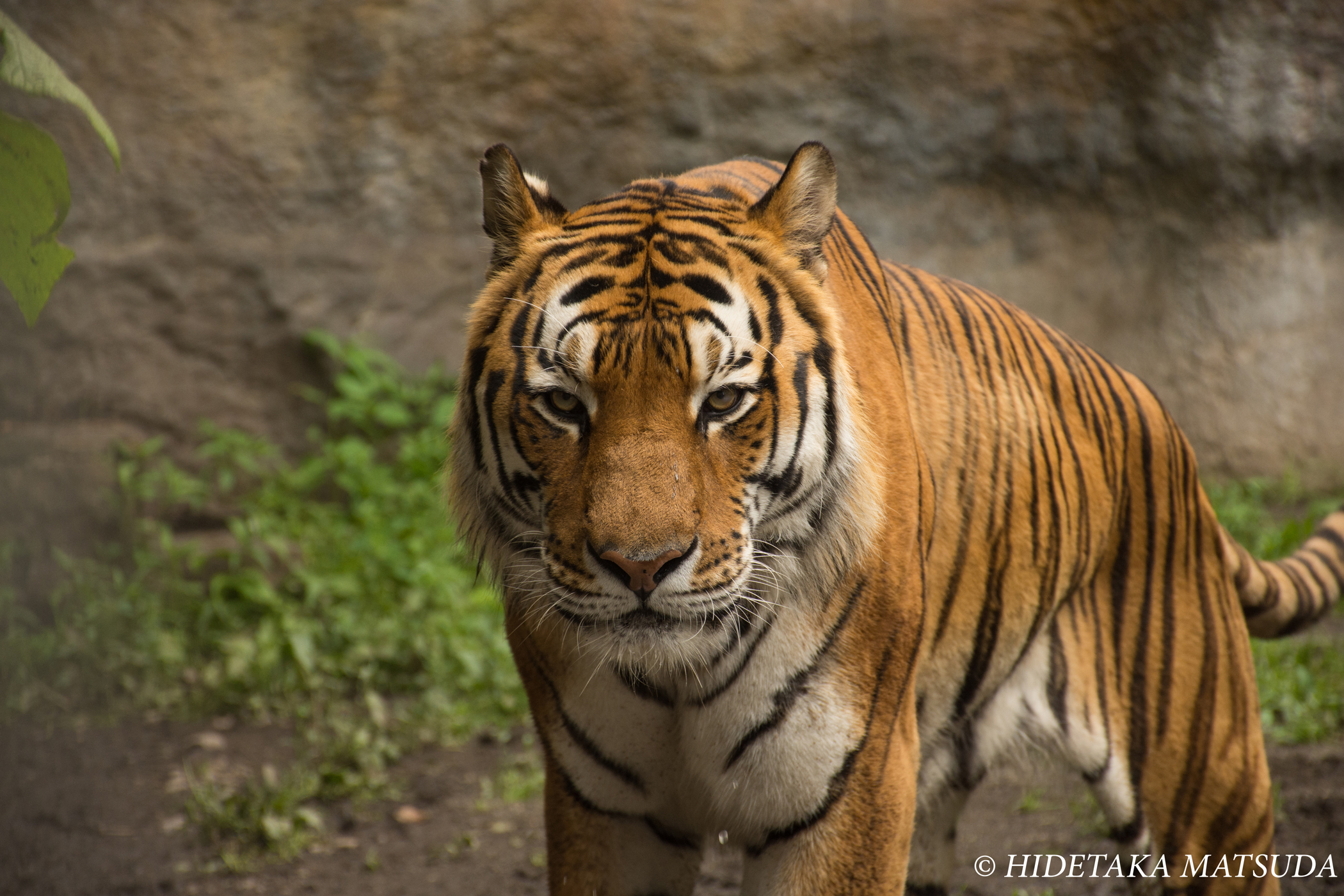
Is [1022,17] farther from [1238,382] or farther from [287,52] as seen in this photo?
[287,52]

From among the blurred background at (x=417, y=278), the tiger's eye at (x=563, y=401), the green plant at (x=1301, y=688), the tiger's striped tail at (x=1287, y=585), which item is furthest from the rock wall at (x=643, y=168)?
the tiger's eye at (x=563, y=401)

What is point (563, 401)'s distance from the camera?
1.75 meters

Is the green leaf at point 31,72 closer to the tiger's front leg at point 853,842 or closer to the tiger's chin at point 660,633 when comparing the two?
the tiger's chin at point 660,633

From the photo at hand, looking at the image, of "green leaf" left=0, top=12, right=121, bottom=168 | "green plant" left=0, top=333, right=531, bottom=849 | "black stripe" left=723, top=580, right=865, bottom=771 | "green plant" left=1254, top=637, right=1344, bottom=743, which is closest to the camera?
"green leaf" left=0, top=12, right=121, bottom=168

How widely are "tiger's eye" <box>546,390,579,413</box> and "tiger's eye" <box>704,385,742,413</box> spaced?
0.64 ft

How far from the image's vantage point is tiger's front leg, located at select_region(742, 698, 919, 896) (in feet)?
6.14

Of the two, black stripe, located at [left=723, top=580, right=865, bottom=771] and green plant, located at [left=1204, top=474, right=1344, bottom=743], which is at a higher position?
black stripe, located at [left=723, top=580, right=865, bottom=771]

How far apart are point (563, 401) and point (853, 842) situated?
2.78 feet

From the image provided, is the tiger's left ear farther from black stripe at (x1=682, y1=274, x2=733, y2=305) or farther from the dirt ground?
the dirt ground

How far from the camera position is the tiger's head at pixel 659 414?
1.67 meters

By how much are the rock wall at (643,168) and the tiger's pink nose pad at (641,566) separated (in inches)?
144

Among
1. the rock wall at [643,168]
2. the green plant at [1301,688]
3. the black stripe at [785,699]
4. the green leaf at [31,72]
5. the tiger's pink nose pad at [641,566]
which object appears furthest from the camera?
the rock wall at [643,168]

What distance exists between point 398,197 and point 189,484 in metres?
1.49

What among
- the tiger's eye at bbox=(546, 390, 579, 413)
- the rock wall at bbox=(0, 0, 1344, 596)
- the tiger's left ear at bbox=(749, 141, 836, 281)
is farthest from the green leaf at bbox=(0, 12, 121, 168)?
the rock wall at bbox=(0, 0, 1344, 596)
